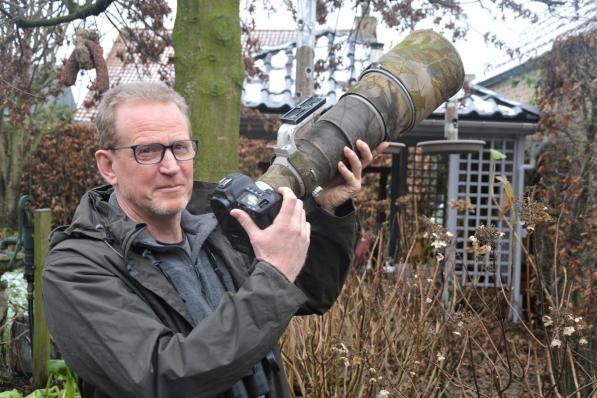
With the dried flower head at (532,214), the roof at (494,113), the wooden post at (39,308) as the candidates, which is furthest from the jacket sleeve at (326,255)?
the roof at (494,113)

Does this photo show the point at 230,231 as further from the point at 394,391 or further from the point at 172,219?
the point at 394,391

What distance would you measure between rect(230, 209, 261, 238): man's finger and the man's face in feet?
0.79

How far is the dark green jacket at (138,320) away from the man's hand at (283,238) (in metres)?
0.03

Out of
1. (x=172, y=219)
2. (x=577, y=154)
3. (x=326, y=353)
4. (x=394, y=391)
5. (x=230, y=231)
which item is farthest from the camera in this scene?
(x=577, y=154)

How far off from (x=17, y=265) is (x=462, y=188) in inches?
208

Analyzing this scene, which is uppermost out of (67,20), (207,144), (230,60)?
(67,20)

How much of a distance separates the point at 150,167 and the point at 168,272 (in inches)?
10.1

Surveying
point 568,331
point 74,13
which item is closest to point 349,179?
point 568,331

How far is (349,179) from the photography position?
188 cm

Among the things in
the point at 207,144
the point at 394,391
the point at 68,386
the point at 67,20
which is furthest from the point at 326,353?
the point at 67,20

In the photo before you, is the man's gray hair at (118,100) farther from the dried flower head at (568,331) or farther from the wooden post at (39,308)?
the wooden post at (39,308)

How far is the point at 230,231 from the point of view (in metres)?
1.62

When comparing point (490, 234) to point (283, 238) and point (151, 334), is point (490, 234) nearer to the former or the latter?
point (283, 238)

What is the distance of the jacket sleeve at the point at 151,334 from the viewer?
4.40 ft
